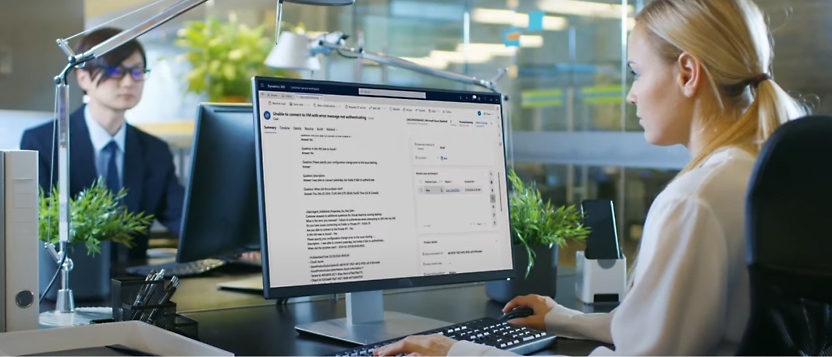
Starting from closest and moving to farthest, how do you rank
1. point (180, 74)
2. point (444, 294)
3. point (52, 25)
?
point (444, 294) → point (52, 25) → point (180, 74)

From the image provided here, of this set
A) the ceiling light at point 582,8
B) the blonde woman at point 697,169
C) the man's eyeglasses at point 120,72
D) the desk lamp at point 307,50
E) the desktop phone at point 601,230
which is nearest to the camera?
the blonde woman at point 697,169

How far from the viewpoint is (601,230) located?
2010mm

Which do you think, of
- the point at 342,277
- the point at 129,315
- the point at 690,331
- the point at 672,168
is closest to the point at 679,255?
the point at 690,331

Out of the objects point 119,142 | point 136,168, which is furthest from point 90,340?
point 119,142

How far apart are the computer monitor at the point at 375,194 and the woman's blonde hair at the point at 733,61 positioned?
51 centimetres

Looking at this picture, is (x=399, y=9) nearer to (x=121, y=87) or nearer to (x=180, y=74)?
(x=180, y=74)

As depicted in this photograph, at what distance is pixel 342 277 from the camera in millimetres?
1500

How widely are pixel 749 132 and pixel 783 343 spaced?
32 cm

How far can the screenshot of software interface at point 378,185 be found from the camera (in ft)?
4.77

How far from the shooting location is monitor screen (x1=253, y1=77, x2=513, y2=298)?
1449mm

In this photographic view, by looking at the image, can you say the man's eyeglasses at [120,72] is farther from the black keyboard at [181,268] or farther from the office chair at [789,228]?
the office chair at [789,228]

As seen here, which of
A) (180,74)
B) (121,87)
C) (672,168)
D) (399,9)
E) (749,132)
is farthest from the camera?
(399,9)

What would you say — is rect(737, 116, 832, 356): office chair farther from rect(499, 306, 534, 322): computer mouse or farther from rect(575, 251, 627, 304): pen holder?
rect(575, 251, 627, 304): pen holder

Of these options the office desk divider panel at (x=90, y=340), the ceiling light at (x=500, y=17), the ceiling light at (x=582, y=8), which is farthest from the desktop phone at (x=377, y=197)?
the ceiling light at (x=500, y=17)
